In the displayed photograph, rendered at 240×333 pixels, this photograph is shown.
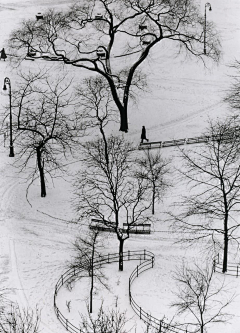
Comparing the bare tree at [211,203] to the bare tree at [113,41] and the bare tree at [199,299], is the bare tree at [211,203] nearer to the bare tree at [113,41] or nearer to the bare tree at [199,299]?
the bare tree at [199,299]

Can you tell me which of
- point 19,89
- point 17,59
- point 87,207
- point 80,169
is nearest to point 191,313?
point 87,207

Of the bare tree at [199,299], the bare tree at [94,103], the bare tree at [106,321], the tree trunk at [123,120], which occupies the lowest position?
the bare tree at [106,321]

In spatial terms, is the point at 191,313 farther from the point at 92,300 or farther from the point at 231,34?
the point at 231,34

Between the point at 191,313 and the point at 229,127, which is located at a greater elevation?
the point at 229,127

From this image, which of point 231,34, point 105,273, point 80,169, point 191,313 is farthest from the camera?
point 231,34

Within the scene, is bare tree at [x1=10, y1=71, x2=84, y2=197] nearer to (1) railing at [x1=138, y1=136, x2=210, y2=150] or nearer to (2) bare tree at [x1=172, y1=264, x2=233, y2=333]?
(1) railing at [x1=138, y1=136, x2=210, y2=150]

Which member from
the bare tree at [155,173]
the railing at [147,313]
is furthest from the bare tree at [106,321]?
the bare tree at [155,173]

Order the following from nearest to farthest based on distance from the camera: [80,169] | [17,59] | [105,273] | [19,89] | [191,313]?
[191,313], [105,273], [80,169], [19,89], [17,59]
